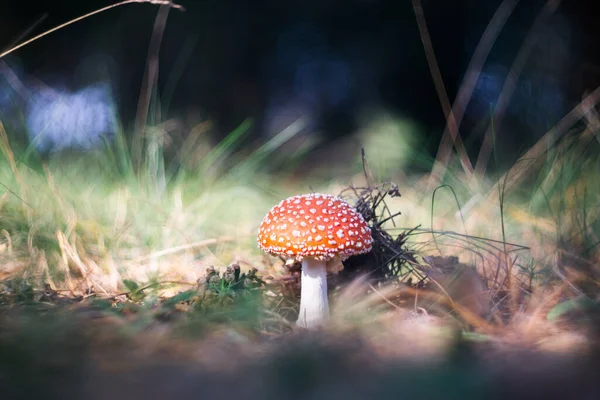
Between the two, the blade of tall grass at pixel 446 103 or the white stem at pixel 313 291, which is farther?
the blade of tall grass at pixel 446 103

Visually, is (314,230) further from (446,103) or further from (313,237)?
(446,103)

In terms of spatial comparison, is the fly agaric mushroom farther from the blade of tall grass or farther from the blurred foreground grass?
the blade of tall grass

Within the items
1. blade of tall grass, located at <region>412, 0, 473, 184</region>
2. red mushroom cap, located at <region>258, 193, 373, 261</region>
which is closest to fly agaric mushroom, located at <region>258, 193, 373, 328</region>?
red mushroom cap, located at <region>258, 193, 373, 261</region>

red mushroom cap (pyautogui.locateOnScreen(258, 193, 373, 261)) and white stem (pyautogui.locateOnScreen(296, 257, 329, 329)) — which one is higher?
red mushroom cap (pyautogui.locateOnScreen(258, 193, 373, 261))

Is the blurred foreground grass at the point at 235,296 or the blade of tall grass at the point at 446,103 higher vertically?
the blade of tall grass at the point at 446,103

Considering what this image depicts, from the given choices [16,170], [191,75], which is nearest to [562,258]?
[16,170]

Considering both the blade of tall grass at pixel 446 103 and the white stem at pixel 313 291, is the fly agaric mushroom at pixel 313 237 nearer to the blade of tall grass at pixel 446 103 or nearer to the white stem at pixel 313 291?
the white stem at pixel 313 291

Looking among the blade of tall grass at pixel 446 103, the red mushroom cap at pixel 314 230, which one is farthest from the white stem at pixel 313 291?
the blade of tall grass at pixel 446 103
